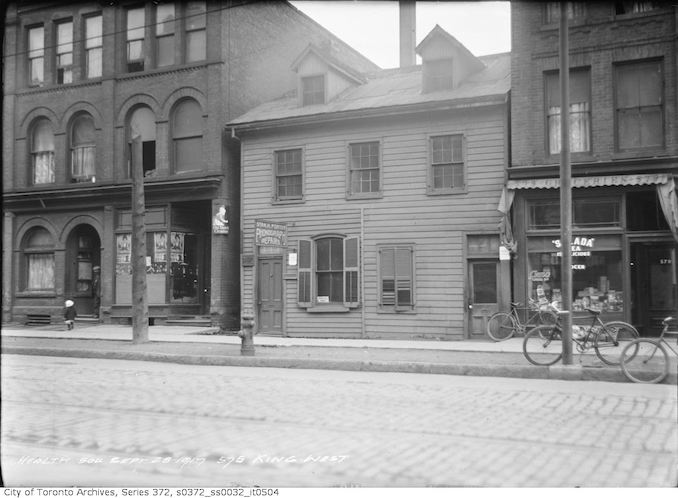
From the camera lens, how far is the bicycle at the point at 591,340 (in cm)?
1194

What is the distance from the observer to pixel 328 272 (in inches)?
795

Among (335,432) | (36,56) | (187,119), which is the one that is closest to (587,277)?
(335,432)

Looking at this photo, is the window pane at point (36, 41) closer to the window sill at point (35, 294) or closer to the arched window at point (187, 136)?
the arched window at point (187, 136)

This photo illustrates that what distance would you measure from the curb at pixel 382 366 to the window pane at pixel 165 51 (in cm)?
1153

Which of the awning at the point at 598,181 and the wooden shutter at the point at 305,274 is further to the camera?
the wooden shutter at the point at 305,274

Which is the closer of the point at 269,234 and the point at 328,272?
the point at 269,234

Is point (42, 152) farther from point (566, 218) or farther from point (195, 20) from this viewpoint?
point (566, 218)

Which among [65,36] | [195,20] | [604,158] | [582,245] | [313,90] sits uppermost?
[65,36]

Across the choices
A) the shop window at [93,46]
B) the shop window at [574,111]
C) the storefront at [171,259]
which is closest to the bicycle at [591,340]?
the shop window at [574,111]

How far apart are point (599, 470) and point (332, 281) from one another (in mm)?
15263

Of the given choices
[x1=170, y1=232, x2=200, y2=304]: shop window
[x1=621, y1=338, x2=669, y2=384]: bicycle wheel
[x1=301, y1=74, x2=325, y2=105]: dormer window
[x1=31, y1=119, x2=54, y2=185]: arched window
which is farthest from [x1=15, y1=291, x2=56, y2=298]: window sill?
[x1=621, y1=338, x2=669, y2=384]: bicycle wheel

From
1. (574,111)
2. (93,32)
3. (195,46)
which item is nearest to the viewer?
(574,111)

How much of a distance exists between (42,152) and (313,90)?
35.8 ft

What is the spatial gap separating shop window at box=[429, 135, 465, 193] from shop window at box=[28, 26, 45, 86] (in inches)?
607
